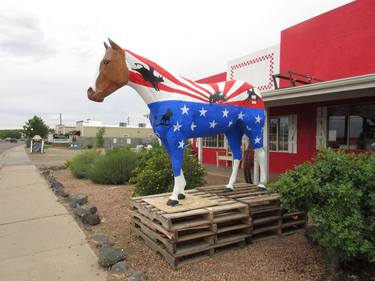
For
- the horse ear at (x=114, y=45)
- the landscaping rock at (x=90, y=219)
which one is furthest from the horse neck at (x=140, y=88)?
the landscaping rock at (x=90, y=219)

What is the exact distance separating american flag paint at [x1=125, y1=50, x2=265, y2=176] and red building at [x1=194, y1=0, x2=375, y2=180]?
9.90ft

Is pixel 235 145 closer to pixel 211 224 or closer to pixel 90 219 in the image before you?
pixel 211 224

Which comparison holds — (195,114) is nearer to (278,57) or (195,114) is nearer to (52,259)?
(52,259)

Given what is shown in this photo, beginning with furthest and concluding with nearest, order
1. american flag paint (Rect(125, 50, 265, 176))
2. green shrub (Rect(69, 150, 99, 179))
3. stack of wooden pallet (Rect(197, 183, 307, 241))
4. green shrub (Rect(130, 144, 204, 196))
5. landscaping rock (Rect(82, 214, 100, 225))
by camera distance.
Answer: green shrub (Rect(69, 150, 99, 179))
green shrub (Rect(130, 144, 204, 196))
landscaping rock (Rect(82, 214, 100, 225))
stack of wooden pallet (Rect(197, 183, 307, 241))
american flag paint (Rect(125, 50, 265, 176))

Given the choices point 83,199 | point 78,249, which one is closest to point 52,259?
point 78,249

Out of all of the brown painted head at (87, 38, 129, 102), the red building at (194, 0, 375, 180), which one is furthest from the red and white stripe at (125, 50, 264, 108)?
the red building at (194, 0, 375, 180)

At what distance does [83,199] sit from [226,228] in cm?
435

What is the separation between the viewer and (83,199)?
723 cm

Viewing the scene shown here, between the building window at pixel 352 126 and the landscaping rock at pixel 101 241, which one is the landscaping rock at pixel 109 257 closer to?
the landscaping rock at pixel 101 241

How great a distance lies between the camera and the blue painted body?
4.02 meters

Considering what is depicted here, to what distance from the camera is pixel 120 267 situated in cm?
365

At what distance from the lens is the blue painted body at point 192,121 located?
4020 mm

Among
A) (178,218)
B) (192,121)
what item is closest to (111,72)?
(192,121)

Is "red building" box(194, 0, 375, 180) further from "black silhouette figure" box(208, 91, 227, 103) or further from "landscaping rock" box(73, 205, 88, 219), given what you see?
"landscaping rock" box(73, 205, 88, 219)
